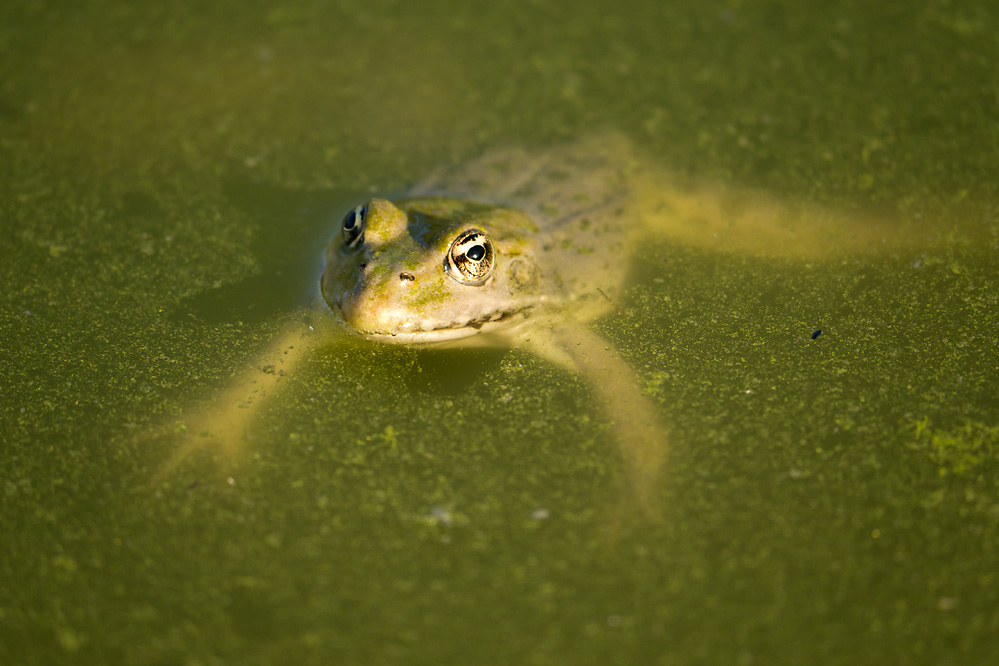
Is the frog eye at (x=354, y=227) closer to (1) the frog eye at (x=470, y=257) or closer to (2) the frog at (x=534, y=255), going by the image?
(2) the frog at (x=534, y=255)

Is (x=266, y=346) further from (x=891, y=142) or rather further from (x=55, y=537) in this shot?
(x=891, y=142)

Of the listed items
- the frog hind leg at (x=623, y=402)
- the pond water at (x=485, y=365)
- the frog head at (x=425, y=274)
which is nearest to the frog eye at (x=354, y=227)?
the frog head at (x=425, y=274)

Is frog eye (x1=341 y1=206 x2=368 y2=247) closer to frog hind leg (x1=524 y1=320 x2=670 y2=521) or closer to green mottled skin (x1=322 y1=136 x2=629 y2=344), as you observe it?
green mottled skin (x1=322 y1=136 x2=629 y2=344)

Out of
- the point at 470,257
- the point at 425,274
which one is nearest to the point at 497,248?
the point at 470,257

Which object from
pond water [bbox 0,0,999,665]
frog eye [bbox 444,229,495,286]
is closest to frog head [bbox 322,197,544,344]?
frog eye [bbox 444,229,495,286]

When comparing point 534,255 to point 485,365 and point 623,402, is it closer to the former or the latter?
point 485,365

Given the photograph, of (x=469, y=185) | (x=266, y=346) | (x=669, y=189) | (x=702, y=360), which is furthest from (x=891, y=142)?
(x=266, y=346)
